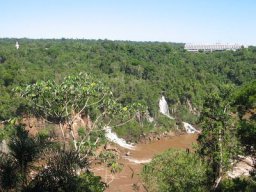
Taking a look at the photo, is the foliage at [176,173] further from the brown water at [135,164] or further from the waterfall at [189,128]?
the waterfall at [189,128]

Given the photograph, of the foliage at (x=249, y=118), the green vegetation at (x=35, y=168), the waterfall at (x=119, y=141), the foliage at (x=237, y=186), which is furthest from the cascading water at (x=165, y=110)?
the green vegetation at (x=35, y=168)

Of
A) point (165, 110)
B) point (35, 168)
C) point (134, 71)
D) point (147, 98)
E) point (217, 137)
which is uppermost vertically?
point (35, 168)

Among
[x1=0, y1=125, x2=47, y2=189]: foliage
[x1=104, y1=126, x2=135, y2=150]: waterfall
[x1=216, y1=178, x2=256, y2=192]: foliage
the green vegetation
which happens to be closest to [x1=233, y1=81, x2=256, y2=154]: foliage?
Result: [x1=216, y1=178, x2=256, y2=192]: foliage

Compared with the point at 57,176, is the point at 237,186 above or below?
below

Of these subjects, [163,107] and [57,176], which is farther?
[163,107]

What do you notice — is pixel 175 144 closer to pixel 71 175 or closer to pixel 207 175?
pixel 207 175

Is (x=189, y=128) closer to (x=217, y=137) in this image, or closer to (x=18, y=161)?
(x=217, y=137)

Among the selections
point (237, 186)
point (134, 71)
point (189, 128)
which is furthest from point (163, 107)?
point (237, 186)

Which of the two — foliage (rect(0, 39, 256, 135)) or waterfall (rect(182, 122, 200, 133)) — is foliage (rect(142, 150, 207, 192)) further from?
waterfall (rect(182, 122, 200, 133))
